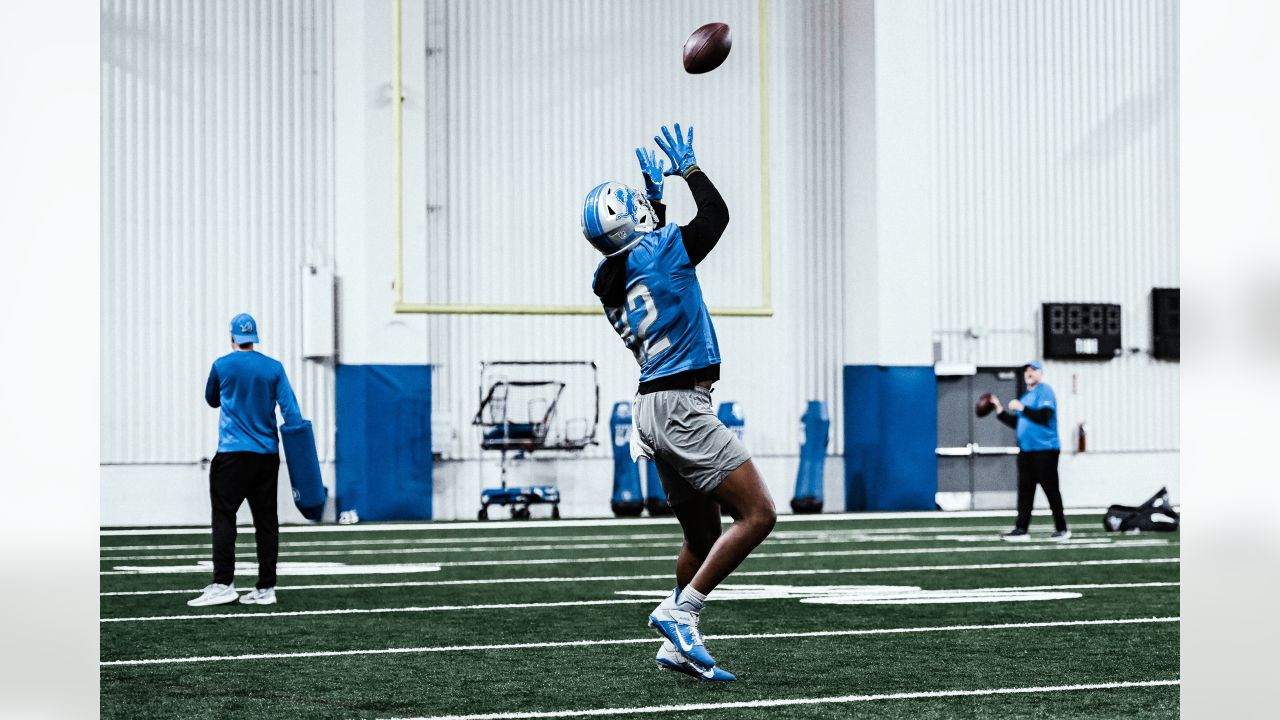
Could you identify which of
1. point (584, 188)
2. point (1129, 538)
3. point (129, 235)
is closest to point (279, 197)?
point (129, 235)

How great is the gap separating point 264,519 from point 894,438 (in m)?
12.8

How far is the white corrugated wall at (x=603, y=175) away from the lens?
2014 centimetres

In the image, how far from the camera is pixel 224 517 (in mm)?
9453

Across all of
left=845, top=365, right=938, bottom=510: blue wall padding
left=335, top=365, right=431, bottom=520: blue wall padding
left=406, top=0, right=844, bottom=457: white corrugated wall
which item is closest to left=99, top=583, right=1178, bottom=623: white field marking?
left=335, top=365, right=431, bottom=520: blue wall padding

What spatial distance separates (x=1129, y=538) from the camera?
48.2 feet

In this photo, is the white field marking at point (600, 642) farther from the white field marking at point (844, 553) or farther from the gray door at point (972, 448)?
the gray door at point (972, 448)

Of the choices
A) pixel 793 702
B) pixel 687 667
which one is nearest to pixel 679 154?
pixel 687 667

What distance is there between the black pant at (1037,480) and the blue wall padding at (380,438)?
831cm

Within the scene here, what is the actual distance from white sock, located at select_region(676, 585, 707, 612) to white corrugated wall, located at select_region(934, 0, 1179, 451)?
53.1 feet

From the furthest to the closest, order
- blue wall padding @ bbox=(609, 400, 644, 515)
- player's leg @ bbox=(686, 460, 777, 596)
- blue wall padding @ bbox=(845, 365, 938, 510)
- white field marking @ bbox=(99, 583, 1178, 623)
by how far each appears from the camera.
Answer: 1. blue wall padding @ bbox=(845, 365, 938, 510)
2. blue wall padding @ bbox=(609, 400, 644, 515)
3. white field marking @ bbox=(99, 583, 1178, 623)
4. player's leg @ bbox=(686, 460, 777, 596)

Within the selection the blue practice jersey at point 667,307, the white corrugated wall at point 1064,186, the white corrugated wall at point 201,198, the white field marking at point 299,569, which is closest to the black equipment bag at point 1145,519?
the white corrugated wall at point 1064,186

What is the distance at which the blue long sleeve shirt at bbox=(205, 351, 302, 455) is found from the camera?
949cm

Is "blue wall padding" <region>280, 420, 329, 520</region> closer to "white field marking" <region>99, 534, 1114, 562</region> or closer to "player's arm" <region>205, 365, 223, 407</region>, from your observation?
"player's arm" <region>205, 365, 223, 407</region>

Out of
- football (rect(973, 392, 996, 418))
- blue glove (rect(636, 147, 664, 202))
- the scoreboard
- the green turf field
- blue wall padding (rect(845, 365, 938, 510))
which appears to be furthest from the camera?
the scoreboard
